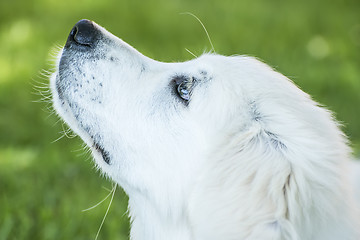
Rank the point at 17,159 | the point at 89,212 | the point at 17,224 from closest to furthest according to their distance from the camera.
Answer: the point at 17,224 < the point at 89,212 < the point at 17,159

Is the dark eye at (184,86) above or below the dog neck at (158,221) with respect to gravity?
above

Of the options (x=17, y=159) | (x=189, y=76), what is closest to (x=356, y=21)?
(x=17, y=159)

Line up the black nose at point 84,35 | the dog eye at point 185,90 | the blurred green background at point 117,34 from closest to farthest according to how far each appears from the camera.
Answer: the dog eye at point 185,90 → the black nose at point 84,35 → the blurred green background at point 117,34

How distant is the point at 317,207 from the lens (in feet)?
7.72

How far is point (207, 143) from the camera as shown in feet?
8.49

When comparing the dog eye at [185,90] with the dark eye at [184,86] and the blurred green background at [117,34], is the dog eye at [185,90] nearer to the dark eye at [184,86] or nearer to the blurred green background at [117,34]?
the dark eye at [184,86]

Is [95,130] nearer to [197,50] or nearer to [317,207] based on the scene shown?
[317,207]

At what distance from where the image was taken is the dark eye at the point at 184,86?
2.80 meters

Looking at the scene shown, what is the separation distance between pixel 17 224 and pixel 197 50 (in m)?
3.28

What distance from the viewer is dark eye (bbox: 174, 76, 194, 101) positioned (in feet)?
9.20

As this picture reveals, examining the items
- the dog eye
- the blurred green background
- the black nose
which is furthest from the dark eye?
the blurred green background

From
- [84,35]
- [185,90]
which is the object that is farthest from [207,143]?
[84,35]

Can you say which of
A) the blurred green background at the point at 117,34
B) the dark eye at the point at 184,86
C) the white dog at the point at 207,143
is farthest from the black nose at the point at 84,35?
the blurred green background at the point at 117,34

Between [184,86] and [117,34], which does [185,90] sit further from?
[117,34]
